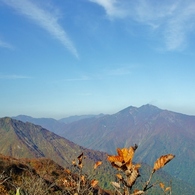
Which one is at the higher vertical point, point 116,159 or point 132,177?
point 116,159

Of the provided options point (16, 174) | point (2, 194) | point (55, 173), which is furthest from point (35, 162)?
point (2, 194)

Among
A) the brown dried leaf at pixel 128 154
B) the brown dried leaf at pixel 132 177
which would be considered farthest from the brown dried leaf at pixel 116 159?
the brown dried leaf at pixel 132 177

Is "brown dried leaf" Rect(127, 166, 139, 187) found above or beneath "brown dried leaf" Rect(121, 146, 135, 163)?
beneath

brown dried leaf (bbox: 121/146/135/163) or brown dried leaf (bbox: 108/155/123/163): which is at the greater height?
brown dried leaf (bbox: 121/146/135/163)

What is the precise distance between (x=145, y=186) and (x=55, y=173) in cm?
3594

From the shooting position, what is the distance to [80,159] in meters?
4.31

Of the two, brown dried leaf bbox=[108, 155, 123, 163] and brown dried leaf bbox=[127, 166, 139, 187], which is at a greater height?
brown dried leaf bbox=[108, 155, 123, 163]

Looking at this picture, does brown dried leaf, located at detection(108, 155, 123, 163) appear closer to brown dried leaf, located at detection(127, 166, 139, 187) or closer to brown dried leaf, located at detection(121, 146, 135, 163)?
brown dried leaf, located at detection(121, 146, 135, 163)

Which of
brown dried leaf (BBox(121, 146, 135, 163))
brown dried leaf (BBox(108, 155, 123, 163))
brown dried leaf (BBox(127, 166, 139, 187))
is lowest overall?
brown dried leaf (BBox(127, 166, 139, 187))

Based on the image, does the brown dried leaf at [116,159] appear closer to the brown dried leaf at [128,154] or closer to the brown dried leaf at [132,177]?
the brown dried leaf at [128,154]

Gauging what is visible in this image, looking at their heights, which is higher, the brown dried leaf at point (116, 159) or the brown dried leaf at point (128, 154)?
the brown dried leaf at point (128, 154)

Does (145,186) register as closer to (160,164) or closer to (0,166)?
(160,164)

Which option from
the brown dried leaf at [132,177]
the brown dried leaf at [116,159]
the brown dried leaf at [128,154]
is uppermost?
the brown dried leaf at [128,154]

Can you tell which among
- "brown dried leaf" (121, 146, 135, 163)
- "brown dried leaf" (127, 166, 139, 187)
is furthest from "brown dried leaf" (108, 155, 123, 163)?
"brown dried leaf" (127, 166, 139, 187)
